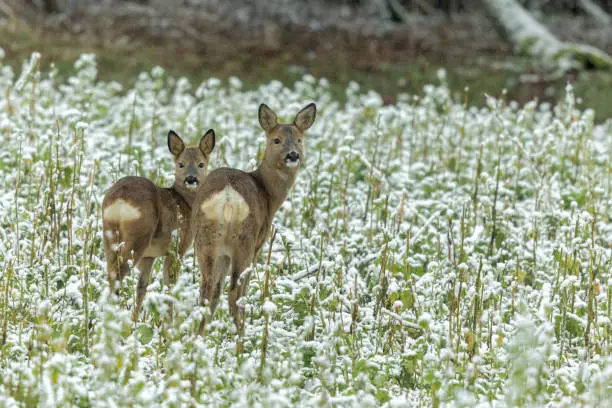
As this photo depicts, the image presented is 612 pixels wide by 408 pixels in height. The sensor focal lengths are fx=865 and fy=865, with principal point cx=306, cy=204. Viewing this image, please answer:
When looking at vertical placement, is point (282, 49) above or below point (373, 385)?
above

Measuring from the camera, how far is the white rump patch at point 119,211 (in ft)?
17.2

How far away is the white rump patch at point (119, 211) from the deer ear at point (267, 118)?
1373 mm

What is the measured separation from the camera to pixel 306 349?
5023 millimetres

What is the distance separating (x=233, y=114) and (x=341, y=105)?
4.13 metres

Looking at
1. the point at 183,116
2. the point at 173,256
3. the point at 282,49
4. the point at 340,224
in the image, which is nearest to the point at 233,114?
the point at 183,116

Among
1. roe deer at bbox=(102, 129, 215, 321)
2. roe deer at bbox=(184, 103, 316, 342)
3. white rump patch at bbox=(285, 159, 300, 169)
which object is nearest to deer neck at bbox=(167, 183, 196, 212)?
roe deer at bbox=(102, 129, 215, 321)

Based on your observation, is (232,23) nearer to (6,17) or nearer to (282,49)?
(282,49)

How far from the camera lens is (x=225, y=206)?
202 inches

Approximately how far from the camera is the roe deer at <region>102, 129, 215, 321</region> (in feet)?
17.3

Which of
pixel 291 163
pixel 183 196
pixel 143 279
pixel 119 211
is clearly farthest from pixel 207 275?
pixel 291 163

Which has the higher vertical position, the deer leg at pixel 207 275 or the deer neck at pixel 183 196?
the deer neck at pixel 183 196

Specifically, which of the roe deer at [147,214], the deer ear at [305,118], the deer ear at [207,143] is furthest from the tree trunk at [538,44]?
the roe deer at [147,214]

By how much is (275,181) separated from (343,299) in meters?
1.16

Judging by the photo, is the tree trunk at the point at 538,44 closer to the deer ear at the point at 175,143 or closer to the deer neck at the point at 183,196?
the deer ear at the point at 175,143
